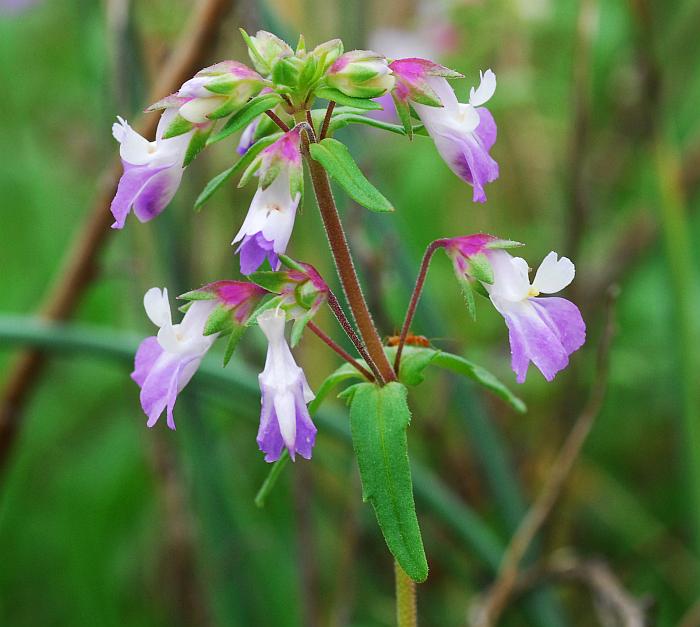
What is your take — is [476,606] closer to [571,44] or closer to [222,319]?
[222,319]

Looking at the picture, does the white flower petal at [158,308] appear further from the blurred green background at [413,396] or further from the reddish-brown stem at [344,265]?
the blurred green background at [413,396]

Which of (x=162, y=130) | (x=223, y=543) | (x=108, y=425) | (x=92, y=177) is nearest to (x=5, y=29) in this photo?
(x=92, y=177)

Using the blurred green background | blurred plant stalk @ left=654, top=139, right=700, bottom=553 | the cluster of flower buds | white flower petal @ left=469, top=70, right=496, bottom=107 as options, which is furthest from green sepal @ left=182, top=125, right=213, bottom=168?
blurred plant stalk @ left=654, top=139, right=700, bottom=553

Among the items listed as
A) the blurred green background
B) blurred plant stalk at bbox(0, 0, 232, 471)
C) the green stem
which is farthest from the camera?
the blurred green background

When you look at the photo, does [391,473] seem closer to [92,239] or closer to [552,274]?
[552,274]

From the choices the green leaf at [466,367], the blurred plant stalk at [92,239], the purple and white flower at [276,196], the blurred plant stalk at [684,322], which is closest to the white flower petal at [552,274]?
the green leaf at [466,367]

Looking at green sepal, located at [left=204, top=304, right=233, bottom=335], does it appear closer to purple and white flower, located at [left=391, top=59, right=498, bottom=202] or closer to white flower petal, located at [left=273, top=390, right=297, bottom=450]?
white flower petal, located at [left=273, top=390, right=297, bottom=450]

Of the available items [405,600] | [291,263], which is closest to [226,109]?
[291,263]
